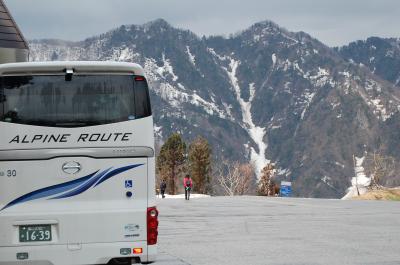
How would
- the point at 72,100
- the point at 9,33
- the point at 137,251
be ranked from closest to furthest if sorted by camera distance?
the point at 137,251
the point at 72,100
the point at 9,33

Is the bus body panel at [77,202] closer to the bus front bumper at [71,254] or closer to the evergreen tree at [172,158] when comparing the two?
the bus front bumper at [71,254]

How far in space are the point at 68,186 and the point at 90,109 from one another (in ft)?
3.83

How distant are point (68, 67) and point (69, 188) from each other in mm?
1766

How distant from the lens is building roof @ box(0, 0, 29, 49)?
3453 cm

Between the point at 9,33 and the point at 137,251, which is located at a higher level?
the point at 9,33

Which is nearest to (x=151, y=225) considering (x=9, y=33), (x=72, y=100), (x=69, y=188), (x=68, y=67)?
(x=69, y=188)

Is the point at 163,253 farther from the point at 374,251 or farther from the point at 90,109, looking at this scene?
the point at 90,109

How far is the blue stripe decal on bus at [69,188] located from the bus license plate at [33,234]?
0.38 metres

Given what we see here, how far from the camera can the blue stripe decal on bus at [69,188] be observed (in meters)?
10.2

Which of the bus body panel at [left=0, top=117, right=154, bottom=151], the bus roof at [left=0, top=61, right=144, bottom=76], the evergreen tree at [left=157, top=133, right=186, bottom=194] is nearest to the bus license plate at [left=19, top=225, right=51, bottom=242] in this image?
the bus body panel at [left=0, top=117, right=154, bottom=151]

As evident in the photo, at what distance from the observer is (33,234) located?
33.3ft

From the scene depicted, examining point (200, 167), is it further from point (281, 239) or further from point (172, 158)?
point (281, 239)

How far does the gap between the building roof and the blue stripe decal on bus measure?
25.3 m

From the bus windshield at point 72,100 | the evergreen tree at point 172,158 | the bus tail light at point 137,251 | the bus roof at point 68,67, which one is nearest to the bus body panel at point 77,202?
the bus tail light at point 137,251
